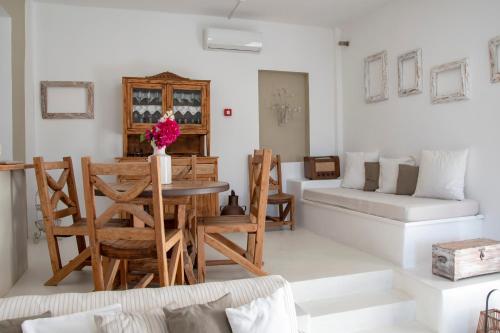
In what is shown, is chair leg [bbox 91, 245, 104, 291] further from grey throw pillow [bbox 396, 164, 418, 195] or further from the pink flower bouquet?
grey throw pillow [bbox 396, 164, 418, 195]

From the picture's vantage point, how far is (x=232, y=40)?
5.10m

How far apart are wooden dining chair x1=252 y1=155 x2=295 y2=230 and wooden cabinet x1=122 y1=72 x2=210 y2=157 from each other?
37.2 inches

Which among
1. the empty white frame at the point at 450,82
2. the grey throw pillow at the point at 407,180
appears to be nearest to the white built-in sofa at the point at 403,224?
the grey throw pillow at the point at 407,180

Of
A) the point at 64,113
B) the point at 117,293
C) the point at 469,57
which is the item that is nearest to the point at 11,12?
the point at 64,113

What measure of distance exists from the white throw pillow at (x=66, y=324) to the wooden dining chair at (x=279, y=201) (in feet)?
11.1

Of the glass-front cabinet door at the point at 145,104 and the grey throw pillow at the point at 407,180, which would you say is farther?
the glass-front cabinet door at the point at 145,104

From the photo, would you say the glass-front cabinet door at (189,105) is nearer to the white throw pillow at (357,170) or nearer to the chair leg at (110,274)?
the white throw pillow at (357,170)

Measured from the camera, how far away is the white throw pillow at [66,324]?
1254 mm

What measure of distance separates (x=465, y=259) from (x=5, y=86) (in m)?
4.82

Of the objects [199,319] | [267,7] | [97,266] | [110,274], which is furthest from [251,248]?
[267,7]

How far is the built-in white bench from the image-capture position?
3232mm

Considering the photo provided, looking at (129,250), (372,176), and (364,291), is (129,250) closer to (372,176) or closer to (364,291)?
(364,291)

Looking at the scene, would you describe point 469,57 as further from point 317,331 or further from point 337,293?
point 317,331

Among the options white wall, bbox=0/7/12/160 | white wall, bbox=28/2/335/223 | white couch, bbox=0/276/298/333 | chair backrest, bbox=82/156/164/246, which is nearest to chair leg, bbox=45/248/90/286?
chair backrest, bbox=82/156/164/246
